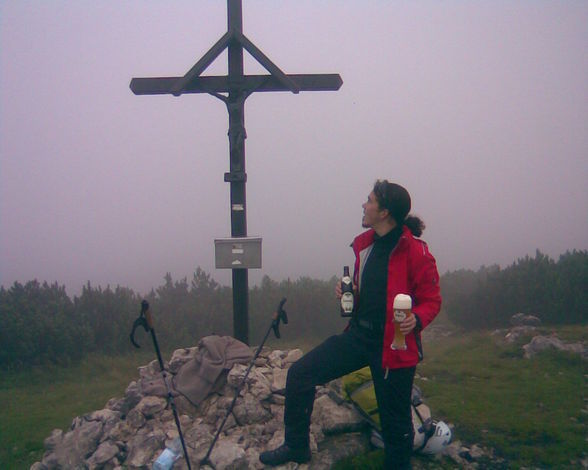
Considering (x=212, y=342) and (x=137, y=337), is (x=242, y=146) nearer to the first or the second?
(x=212, y=342)

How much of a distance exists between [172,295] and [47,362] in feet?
8.11

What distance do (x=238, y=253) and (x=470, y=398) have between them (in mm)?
2761

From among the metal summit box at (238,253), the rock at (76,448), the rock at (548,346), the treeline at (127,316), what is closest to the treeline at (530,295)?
the rock at (548,346)

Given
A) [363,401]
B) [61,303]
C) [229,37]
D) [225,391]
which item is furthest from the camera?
[61,303]

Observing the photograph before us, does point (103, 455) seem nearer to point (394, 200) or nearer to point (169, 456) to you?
point (169, 456)

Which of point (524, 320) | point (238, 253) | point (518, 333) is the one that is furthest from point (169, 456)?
point (524, 320)

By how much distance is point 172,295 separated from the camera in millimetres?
10188

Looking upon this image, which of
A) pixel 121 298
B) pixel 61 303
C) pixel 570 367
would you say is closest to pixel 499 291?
pixel 570 367

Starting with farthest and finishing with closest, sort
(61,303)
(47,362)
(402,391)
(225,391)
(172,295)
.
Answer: (172,295) → (61,303) → (47,362) → (225,391) → (402,391)

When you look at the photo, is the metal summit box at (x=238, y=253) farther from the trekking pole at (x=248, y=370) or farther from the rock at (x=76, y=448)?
the rock at (x=76, y=448)

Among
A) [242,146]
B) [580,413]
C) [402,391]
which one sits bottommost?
[580,413]

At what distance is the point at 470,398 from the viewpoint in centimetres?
619

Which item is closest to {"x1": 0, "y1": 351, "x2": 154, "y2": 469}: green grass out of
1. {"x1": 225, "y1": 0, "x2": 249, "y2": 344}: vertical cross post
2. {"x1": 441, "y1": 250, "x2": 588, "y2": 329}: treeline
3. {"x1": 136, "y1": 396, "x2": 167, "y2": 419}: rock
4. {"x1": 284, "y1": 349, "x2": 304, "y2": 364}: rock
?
{"x1": 136, "y1": 396, "x2": 167, "y2": 419}: rock

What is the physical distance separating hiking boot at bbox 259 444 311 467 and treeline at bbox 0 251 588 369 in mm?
4485
